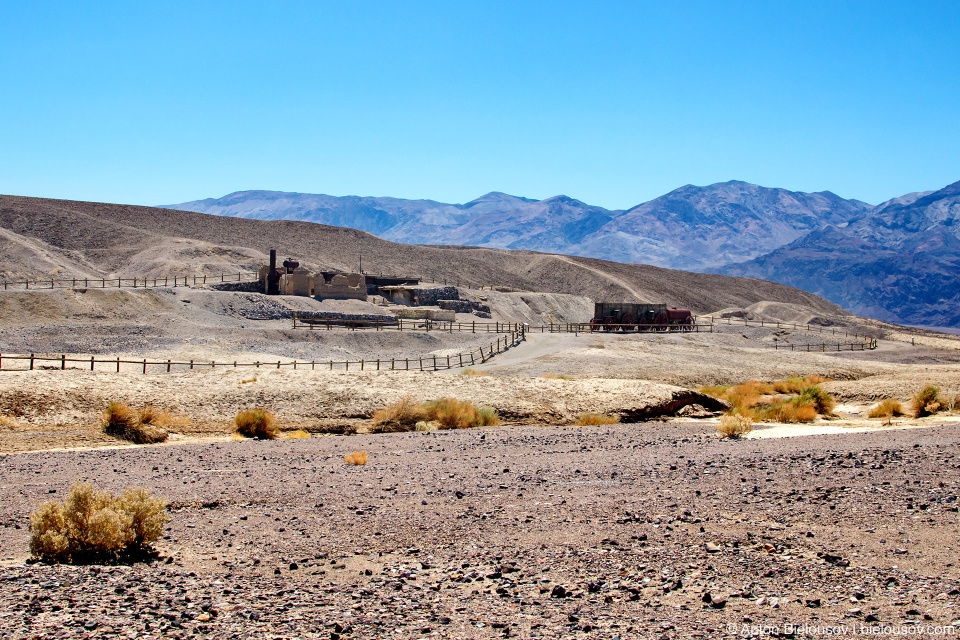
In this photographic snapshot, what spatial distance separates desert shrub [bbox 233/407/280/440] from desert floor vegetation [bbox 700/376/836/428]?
38.3 ft

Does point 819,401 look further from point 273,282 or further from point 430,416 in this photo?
point 273,282

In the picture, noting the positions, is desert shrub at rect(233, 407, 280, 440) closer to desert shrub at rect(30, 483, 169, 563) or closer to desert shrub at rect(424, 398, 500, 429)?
desert shrub at rect(424, 398, 500, 429)

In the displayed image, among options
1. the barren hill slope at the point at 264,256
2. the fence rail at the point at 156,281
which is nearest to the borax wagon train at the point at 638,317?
the fence rail at the point at 156,281

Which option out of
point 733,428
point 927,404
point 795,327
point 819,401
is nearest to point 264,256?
point 795,327

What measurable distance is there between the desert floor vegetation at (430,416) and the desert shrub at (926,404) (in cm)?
1233

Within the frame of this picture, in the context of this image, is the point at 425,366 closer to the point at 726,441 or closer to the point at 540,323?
the point at 726,441

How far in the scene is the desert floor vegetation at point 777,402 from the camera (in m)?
25.8

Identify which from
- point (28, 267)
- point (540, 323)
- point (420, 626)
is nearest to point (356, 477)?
point (420, 626)

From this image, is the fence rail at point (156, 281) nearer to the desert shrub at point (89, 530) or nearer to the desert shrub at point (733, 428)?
the desert shrub at point (733, 428)

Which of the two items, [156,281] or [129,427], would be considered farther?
[156,281]

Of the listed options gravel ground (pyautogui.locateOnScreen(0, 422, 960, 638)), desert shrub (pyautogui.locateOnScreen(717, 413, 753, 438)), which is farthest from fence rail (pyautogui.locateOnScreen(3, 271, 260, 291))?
gravel ground (pyautogui.locateOnScreen(0, 422, 960, 638))

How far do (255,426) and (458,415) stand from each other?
5808mm

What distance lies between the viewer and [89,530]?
9008 mm

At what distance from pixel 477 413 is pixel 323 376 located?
657 cm
